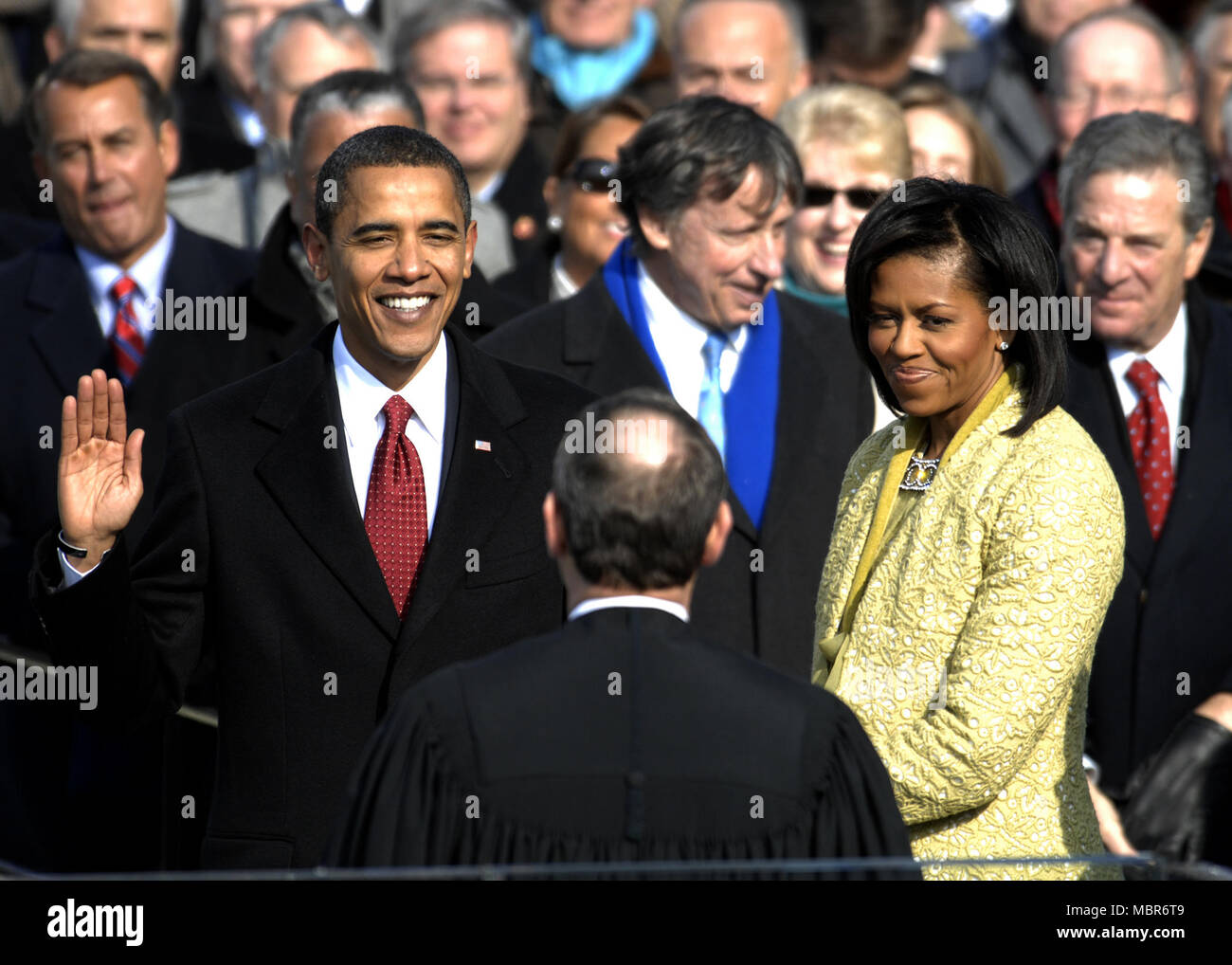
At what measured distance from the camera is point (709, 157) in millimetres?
5988

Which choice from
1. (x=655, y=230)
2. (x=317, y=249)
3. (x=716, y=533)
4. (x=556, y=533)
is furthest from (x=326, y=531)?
(x=655, y=230)

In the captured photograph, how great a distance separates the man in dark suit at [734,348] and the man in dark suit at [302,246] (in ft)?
1.60

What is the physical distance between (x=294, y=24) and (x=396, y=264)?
3677mm

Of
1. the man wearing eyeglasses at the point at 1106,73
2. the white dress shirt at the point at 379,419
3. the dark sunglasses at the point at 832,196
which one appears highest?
the man wearing eyeglasses at the point at 1106,73

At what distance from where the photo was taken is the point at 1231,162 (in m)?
7.91

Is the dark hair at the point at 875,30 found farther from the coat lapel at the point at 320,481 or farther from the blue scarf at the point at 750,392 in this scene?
the coat lapel at the point at 320,481

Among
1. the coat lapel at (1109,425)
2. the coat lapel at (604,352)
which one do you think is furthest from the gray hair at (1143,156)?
the coat lapel at (604,352)

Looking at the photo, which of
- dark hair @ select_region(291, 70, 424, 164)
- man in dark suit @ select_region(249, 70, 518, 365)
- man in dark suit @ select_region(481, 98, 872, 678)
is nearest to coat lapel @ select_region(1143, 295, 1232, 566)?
man in dark suit @ select_region(481, 98, 872, 678)

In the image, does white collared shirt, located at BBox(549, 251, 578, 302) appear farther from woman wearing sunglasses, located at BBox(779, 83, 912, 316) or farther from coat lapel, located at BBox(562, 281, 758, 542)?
coat lapel, located at BBox(562, 281, 758, 542)

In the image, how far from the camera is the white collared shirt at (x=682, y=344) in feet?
19.9

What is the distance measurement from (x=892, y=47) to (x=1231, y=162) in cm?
149

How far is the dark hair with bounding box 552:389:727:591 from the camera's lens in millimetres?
3340

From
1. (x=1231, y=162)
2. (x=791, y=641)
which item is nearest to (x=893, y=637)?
(x=791, y=641)
